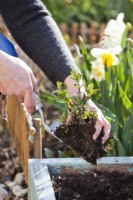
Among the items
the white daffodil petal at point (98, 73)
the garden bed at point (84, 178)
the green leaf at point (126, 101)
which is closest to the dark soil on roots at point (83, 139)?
the garden bed at point (84, 178)

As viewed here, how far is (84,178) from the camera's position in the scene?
2.16 metres

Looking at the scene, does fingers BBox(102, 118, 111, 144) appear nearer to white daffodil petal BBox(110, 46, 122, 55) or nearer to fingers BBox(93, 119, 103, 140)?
fingers BBox(93, 119, 103, 140)

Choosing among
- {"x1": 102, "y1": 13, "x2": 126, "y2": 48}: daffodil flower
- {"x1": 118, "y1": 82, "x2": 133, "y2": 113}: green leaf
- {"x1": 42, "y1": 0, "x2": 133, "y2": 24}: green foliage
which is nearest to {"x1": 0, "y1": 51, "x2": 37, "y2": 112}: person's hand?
{"x1": 118, "y1": 82, "x2": 133, "y2": 113}: green leaf

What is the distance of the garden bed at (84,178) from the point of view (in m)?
2.08

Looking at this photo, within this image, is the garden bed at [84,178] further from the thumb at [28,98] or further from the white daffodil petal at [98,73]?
the white daffodil petal at [98,73]

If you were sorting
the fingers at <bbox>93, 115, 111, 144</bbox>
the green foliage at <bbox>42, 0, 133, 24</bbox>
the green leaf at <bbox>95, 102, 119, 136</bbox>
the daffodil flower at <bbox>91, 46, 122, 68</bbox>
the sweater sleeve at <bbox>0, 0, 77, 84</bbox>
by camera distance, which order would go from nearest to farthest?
the fingers at <bbox>93, 115, 111, 144</bbox>, the sweater sleeve at <bbox>0, 0, 77, 84</bbox>, the green leaf at <bbox>95, 102, 119, 136</bbox>, the daffodil flower at <bbox>91, 46, 122, 68</bbox>, the green foliage at <bbox>42, 0, 133, 24</bbox>

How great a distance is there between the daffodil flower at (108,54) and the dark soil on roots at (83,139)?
0.65 m

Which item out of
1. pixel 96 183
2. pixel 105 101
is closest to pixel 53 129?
pixel 96 183

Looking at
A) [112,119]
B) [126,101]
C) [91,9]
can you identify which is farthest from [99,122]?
[91,9]

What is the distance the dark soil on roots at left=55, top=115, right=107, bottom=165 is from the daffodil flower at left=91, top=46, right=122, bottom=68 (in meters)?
0.65

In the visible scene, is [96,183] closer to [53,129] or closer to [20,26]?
[53,129]

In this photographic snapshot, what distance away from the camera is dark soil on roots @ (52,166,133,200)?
6.83ft

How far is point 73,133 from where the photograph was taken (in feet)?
6.72

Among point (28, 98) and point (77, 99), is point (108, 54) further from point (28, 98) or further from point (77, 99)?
point (28, 98)
